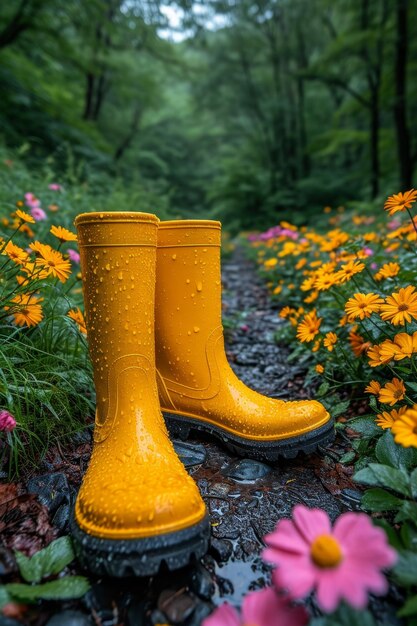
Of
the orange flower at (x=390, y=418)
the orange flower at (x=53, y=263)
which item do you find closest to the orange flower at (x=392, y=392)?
the orange flower at (x=390, y=418)

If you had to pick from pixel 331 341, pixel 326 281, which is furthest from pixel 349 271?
pixel 331 341

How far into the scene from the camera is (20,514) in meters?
0.84

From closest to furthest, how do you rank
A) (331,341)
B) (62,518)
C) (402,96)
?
1. (62,518)
2. (331,341)
3. (402,96)

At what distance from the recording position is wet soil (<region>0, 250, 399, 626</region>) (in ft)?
2.07

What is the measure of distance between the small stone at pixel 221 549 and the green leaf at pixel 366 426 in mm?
452

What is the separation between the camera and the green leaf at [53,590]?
61 centimetres

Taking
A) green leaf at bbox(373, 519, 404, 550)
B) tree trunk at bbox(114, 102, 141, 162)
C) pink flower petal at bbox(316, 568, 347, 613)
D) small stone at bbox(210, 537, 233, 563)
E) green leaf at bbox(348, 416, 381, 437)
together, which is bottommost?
small stone at bbox(210, 537, 233, 563)

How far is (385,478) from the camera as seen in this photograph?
760 mm

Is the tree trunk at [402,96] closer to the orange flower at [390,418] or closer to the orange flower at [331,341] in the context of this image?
the orange flower at [331,341]

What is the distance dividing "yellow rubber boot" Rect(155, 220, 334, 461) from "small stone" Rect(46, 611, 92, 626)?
568 millimetres

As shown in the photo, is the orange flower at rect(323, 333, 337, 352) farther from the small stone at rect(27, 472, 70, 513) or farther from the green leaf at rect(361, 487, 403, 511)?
the small stone at rect(27, 472, 70, 513)

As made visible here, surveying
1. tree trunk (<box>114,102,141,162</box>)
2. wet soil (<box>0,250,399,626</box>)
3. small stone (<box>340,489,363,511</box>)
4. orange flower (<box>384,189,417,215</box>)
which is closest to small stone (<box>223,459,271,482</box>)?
wet soil (<box>0,250,399,626</box>)

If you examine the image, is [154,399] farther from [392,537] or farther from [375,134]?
[375,134]

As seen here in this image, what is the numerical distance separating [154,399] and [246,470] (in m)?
0.31
